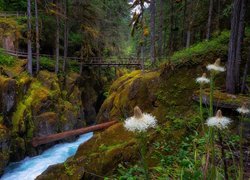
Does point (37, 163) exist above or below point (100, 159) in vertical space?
below

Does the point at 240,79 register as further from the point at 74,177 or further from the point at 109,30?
the point at 109,30

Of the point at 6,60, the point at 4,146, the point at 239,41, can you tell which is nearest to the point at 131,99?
the point at 239,41

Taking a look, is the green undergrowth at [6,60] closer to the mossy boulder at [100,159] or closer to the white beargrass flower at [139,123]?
the mossy boulder at [100,159]

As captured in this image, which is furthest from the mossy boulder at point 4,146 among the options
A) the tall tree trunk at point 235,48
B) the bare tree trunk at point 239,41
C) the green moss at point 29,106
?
the bare tree trunk at point 239,41

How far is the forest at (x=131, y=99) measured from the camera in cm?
288

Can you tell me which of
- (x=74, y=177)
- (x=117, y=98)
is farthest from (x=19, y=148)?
(x=74, y=177)

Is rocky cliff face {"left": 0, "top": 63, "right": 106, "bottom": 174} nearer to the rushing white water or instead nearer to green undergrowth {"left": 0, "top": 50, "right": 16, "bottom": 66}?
the rushing white water

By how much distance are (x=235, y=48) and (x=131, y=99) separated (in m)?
3.61

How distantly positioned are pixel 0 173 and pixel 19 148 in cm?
219

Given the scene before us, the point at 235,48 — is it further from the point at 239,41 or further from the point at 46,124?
the point at 46,124

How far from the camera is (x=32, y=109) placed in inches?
602

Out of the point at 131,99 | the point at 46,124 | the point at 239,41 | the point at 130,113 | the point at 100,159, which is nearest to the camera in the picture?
the point at 100,159

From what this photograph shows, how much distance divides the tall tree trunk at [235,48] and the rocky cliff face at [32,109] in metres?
10.1

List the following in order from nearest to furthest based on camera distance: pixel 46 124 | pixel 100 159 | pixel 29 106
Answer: pixel 100 159 < pixel 29 106 < pixel 46 124
